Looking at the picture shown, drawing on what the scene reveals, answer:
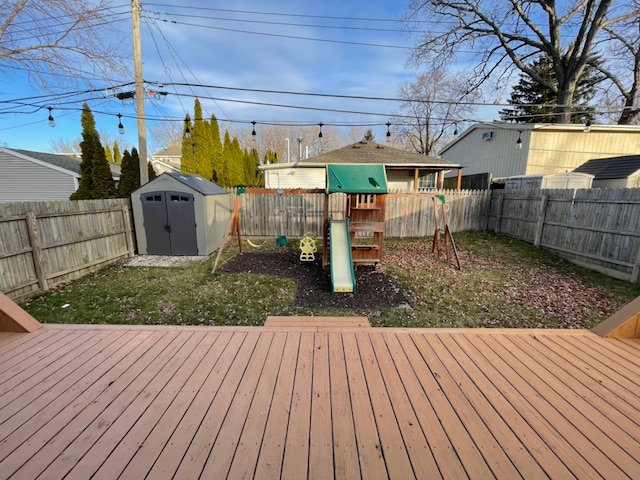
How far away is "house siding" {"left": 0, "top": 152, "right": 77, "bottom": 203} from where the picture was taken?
14.6 meters

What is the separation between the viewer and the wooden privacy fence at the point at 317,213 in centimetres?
1079

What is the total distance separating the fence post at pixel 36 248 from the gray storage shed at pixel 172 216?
8.49 ft

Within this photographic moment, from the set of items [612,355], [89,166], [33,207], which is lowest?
[612,355]

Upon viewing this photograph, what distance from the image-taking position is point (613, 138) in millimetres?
13789

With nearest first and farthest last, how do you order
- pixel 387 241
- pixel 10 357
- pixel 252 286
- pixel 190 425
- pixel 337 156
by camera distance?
pixel 190 425 < pixel 10 357 < pixel 252 286 < pixel 387 241 < pixel 337 156

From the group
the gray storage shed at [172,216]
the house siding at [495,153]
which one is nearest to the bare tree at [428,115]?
the house siding at [495,153]

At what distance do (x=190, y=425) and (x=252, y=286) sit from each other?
3928 mm

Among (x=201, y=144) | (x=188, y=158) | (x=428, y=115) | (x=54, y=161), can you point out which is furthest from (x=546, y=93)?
(x=54, y=161)

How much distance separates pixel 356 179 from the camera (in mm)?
6262

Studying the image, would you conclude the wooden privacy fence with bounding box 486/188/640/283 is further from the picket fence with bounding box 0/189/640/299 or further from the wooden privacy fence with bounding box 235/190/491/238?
the wooden privacy fence with bounding box 235/190/491/238

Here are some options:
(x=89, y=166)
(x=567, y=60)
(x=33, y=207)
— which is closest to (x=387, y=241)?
(x=33, y=207)

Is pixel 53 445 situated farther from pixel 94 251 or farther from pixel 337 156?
pixel 337 156

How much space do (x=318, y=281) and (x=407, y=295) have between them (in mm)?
1837

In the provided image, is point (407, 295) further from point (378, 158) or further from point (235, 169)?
point (235, 169)
